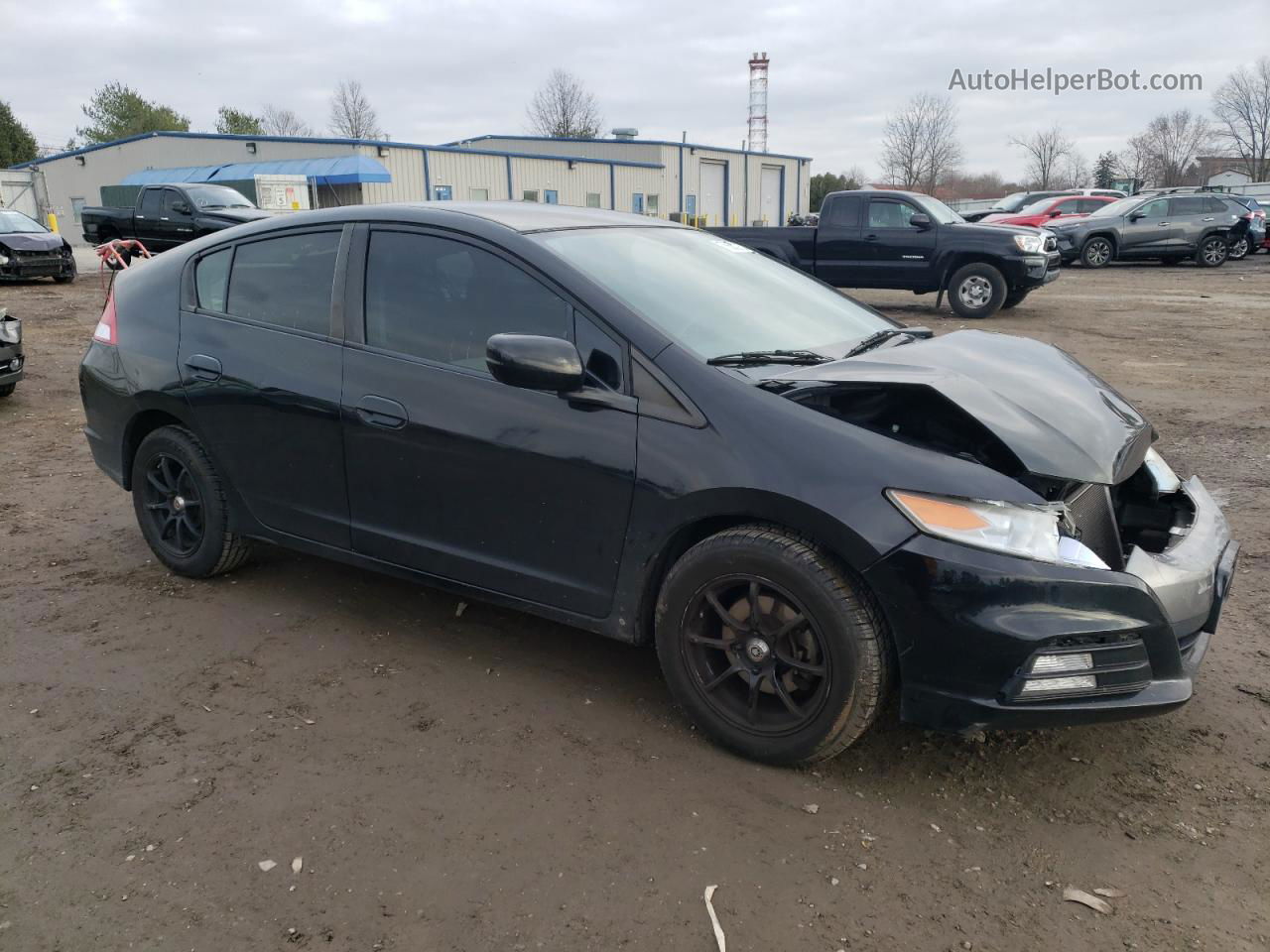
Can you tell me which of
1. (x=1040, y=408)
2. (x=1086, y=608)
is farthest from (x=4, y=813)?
(x=1040, y=408)

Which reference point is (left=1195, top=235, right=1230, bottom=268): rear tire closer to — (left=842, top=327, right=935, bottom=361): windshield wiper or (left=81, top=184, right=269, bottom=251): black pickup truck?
(left=81, top=184, right=269, bottom=251): black pickup truck

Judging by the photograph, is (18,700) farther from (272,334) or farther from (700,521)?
(700,521)

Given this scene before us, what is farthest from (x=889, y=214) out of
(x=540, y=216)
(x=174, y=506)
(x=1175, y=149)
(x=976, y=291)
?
(x=1175, y=149)

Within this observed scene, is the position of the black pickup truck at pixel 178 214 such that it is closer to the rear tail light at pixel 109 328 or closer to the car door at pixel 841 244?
the car door at pixel 841 244

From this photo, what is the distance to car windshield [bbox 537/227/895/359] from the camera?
10.2ft

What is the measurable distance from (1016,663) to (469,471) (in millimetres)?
1799

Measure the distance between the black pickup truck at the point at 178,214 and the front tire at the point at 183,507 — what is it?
1462cm

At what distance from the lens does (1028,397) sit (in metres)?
2.93

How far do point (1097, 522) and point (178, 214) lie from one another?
19232mm

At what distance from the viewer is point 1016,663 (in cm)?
245

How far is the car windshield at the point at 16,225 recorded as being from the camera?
650 inches

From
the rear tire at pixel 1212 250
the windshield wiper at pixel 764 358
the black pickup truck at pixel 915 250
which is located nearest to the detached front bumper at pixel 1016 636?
the windshield wiper at pixel 764 358

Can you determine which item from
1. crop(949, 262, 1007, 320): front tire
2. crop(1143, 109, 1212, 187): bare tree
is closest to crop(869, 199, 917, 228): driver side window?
crop(949, 262, 1007, 320): front tire

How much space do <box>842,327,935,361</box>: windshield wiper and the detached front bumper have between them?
1.00 metres
